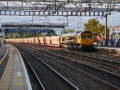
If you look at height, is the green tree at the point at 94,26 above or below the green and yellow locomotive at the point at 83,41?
above

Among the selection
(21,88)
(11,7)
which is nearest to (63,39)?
(11,7)

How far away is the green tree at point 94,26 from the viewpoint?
62791mm

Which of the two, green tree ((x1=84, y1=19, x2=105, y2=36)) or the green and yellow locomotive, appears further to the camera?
green tree ((x1=84, y1=19, x2=105, y2=36))

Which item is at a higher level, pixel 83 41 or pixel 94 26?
pixel 94 26

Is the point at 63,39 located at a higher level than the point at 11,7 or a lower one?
lower

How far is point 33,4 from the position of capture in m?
32.8

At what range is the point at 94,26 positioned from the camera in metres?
64.6

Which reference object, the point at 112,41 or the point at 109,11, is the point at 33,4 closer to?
the point at 109,11

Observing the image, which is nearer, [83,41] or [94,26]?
[83,41]

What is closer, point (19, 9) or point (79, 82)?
point (79, 82)

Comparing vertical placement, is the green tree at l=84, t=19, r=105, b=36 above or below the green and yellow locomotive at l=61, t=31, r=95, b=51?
above

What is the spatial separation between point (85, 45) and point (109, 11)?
5886 millimetres

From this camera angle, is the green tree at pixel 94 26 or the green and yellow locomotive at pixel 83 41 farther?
the green tree at pixel 94 26

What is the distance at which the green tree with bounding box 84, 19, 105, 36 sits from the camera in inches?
2472
